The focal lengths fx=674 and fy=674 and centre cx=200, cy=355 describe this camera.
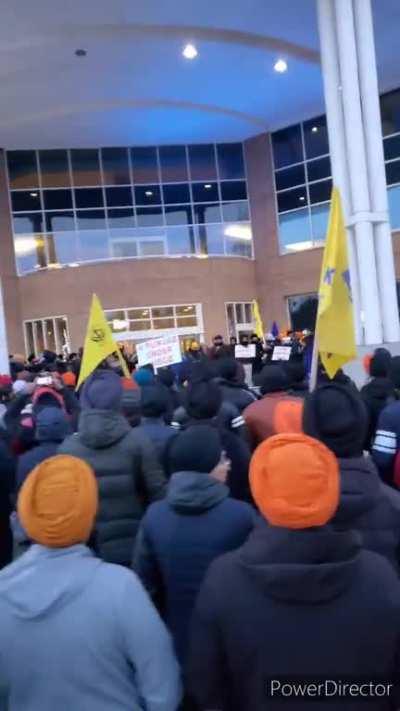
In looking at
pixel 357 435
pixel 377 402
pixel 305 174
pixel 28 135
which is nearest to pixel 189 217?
pixel 305 174

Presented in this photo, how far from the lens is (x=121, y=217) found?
1037 inches

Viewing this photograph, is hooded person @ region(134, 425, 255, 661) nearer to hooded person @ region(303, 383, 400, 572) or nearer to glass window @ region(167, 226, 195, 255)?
hooded person @ region(303, 383, 400, 572)

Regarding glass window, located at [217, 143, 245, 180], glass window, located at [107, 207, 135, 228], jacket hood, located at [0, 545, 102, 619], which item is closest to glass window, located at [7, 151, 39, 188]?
glass window, located at [107, 207, 135, 228]

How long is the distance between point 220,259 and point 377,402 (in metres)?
21.9

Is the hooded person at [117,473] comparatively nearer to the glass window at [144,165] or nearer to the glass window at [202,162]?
the glass window at [144,165]

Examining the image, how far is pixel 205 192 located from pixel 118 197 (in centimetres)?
349

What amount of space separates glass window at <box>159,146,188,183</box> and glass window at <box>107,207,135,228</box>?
198 centimetres

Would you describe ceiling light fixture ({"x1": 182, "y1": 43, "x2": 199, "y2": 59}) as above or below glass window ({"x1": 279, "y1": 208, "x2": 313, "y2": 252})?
above

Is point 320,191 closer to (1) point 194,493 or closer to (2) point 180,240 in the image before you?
(2) point 180,240

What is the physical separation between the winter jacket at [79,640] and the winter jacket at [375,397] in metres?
3.39

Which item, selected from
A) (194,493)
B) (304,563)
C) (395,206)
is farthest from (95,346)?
(395,206)

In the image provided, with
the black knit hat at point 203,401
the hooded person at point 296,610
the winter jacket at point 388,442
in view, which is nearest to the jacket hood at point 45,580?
the hooded person at point 296,610

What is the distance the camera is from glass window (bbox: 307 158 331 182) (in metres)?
25.0

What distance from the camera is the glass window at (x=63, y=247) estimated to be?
1018 inches
